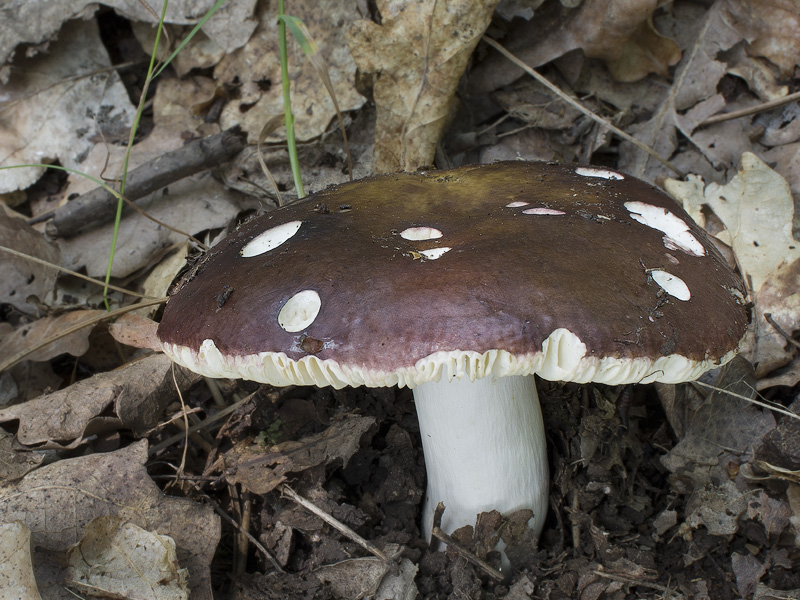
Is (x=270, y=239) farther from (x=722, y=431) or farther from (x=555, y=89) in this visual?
(x=555, y=89)

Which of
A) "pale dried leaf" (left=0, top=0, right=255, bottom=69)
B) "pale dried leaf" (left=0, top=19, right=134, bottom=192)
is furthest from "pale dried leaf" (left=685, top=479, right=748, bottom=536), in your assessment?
"pale dried leaf" (left=0, top=19, right=134, bottom=192)

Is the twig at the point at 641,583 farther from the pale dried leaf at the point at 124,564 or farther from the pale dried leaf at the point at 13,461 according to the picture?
the pale dried leaf at the point at 13,461

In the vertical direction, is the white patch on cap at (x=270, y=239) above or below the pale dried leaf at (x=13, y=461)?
above

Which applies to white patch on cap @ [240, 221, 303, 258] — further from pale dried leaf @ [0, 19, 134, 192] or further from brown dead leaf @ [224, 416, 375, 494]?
pale dried leaf @ [0, 19, 134, 192]

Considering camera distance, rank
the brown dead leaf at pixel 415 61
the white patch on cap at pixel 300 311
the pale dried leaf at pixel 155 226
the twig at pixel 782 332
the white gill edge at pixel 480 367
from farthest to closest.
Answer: the pale dried leaf at pixel 155 226 → the brown dead leaf at pixel 415 61 → the twig at pixel 782 332 → the white patch on cap at pixel 300 311 → the white gill edge at pixel 480 367

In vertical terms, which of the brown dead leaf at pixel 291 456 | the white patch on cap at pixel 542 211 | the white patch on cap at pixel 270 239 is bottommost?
the brown dead leaf at pixel 291 456

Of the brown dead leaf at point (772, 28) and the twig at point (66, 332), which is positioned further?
the brown dead leaf at point (772, 28)

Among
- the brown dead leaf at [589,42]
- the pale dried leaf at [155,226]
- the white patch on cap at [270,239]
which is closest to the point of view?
the white patch on cap at [270,239]

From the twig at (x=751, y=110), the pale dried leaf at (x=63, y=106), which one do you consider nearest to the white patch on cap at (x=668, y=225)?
the twig at (x=751, y=110)
